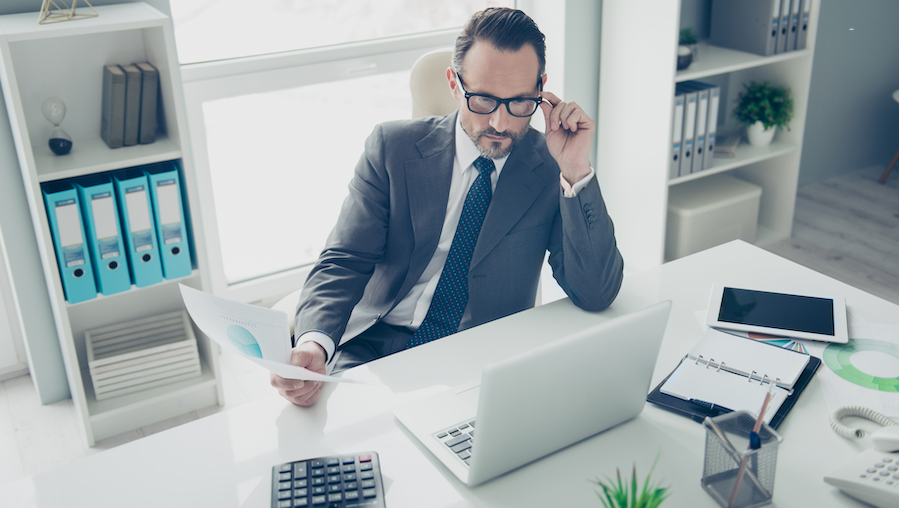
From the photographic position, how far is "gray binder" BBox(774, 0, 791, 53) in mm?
3047

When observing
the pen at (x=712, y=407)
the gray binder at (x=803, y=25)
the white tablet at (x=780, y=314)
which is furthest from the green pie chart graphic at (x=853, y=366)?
the gray binder at (x=803, y=25)

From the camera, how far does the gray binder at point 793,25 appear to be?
3080mm

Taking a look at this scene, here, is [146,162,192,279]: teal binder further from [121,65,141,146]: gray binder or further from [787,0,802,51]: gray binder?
[787,0,802,51]: gray binder

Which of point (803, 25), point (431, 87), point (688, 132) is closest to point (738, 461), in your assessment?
point (431, 87)

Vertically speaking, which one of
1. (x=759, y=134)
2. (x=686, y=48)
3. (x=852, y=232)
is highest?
(x=686, y=48)

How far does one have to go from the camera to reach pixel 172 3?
2445 mm

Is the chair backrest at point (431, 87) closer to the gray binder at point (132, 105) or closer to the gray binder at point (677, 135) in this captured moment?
the gray binder at point (132, 105)

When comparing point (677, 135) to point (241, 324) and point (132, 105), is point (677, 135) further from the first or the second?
point (241, 324)

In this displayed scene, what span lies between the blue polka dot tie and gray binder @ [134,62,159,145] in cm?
107

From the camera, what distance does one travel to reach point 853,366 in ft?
4.16

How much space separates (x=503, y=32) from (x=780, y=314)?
2.61 ft

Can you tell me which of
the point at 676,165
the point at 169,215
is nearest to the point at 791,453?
the point at 169,215

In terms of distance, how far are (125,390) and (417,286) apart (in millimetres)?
1203

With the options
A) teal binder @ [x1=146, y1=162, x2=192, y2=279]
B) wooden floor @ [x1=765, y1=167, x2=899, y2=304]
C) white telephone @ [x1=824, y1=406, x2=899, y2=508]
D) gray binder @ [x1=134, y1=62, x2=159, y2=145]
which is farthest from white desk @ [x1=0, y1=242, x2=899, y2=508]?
wooden floor @ [x1=765, y1=167, x2=899, y2=304]
